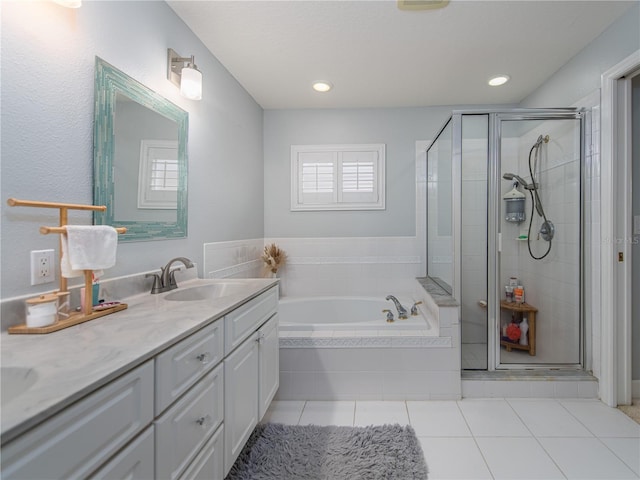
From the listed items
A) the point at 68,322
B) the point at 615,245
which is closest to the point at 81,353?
the point at 68,322

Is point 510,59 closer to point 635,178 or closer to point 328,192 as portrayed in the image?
point 635,178

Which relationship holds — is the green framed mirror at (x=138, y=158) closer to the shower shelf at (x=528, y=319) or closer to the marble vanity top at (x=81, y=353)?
the marble vanity top at (x=81, y=353)

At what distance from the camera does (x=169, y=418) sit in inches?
34.7

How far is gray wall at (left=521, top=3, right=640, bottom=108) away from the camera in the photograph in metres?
1.86

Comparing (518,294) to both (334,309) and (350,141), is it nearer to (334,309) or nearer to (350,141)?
(334,309)

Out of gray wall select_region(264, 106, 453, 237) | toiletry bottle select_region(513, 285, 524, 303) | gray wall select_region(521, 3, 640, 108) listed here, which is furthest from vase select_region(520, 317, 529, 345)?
gray wall select_region(521, 3, 640, 108)

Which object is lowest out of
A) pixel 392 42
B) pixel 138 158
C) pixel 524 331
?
pixel 524 331

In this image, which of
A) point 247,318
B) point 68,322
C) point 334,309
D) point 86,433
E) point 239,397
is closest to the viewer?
point 86,433

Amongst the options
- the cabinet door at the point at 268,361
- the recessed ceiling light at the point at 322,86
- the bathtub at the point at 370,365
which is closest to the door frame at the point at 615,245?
the bathtub at the point at 370,365

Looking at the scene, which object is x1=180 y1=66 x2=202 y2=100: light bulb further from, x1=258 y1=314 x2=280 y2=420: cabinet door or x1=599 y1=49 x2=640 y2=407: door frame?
x1=599 y1=49 x2=640 y2=407: door frame

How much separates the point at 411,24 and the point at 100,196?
202cm

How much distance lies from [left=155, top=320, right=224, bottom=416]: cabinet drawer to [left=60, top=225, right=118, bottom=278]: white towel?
45 cm

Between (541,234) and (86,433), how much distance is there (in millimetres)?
2830

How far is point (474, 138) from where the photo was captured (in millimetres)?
2318
